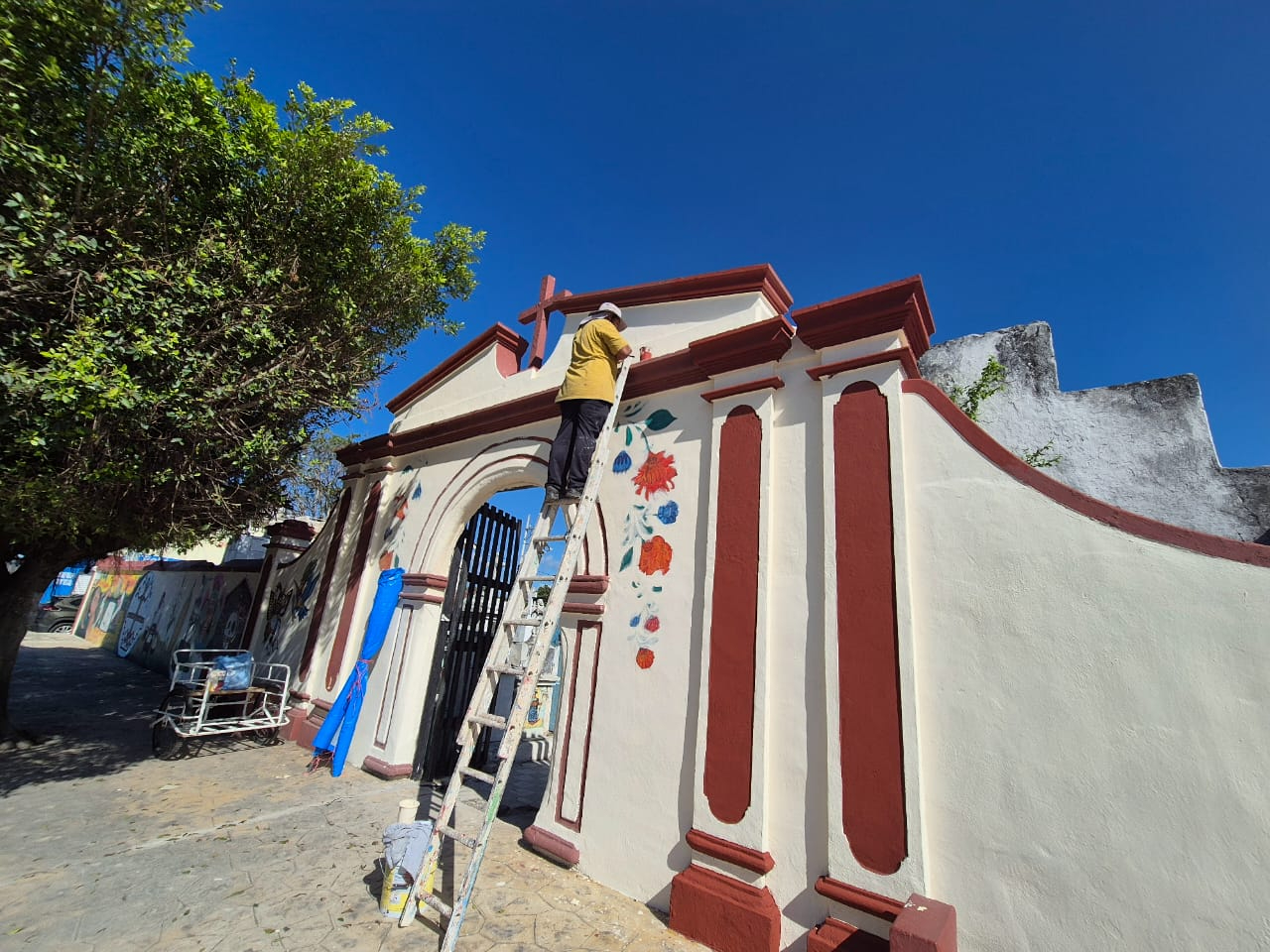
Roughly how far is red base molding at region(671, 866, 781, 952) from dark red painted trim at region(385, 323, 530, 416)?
5.17 m

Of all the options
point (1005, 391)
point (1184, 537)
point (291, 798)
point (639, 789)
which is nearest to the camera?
point (1184, 537)

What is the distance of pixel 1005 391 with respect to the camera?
226 inches

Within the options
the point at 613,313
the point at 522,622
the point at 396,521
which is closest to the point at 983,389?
the point at 613,313

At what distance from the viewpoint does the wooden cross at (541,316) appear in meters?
6.15

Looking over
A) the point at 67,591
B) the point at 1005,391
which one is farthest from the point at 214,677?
the point at 67,591

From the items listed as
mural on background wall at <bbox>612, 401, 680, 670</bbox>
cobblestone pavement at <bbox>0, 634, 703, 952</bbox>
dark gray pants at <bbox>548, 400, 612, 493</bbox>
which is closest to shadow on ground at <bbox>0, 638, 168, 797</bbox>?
cobblestone pavement at <bbox>0, 634, 703, 952</bbox>

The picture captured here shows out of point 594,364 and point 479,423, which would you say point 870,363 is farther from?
point 479,423

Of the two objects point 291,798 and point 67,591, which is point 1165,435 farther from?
point 67,591

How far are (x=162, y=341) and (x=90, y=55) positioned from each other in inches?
88.7

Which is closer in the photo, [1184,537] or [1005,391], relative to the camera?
[1184,537]

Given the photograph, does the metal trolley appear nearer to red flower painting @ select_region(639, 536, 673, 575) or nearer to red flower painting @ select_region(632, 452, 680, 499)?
red flower painting @ select_region(639, 536, 673, 575)

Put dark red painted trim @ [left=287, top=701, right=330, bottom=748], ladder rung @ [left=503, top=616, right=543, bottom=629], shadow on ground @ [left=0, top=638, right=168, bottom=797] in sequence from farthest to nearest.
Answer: dark red painted trim @ [left=287, top=701, right=330, bottom=748] < shadow on ground @ [left=0, top=638, right=168, bottom=797] < ladder rung @ [left=503, top=616, right=543, bottom=629]

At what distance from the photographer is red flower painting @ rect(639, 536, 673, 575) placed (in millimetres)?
Answer: 4165

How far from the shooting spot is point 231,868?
3.65m
